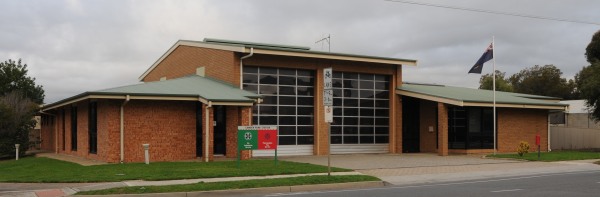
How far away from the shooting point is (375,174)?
18844 mm

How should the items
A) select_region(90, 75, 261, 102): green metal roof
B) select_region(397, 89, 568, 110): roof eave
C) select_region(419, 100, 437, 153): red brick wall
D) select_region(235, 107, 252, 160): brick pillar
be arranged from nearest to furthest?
select_region(90, 75, 261, 102): green metal roof
select_region(235, 107, 252, 160): brick pillar
select_region(397, 89, 568, 110): roof eave
select_region(419, 100, 437, 153): red brick wall

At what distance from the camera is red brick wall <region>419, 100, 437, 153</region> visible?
31.3 meters

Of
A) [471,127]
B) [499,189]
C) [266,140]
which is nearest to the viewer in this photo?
[499,189]

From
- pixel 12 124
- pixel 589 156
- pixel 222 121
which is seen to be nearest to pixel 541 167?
pixel 589 156

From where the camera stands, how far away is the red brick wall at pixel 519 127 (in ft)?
102

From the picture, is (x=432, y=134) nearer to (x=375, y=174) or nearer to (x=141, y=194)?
(x=375, y=174)

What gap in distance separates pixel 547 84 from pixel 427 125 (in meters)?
58.6

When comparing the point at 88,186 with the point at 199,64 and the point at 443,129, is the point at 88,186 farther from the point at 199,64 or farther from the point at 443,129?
the point at 443,129

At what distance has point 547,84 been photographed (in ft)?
274

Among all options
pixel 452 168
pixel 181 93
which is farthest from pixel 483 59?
pixel 181 93

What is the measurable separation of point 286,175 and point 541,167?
33.7ft

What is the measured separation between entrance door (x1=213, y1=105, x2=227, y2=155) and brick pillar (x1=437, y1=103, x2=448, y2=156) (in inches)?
416

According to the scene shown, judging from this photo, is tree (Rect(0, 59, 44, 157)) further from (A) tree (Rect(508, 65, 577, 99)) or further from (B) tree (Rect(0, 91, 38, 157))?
(A) tree (Rect(508, 65, 577, 99))

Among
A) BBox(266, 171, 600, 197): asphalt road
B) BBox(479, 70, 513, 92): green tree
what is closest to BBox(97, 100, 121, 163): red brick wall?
BBox(266, 171, 600, 197): asphalt road
